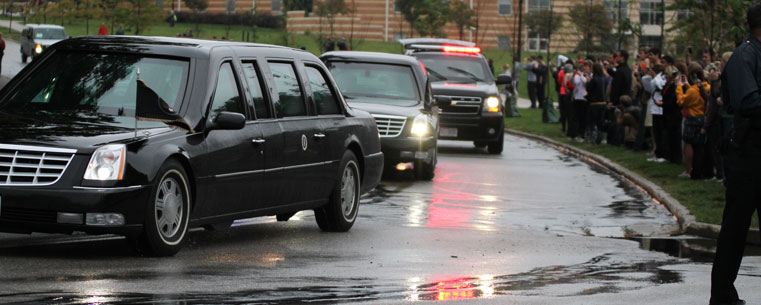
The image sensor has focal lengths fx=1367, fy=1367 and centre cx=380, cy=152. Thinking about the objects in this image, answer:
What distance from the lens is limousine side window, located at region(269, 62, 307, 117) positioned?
1128cm

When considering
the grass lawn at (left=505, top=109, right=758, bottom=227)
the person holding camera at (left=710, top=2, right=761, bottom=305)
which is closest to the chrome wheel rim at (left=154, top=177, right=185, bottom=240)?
the person holding camera at (left=710, top=2, right=761, bottom=305)

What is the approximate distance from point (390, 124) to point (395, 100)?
41.0 inches

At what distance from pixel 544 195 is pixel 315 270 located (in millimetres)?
8738

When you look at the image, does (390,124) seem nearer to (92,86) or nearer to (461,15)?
(92,86)

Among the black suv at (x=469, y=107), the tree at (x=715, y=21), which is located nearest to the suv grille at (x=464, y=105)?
the black suv at (x=469, y=107)

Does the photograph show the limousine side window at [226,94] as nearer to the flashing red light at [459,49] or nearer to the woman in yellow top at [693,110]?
the woman in yellow top at [693,110]

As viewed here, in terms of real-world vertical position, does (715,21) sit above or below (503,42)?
above

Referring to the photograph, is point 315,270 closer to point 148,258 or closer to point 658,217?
point 148,258

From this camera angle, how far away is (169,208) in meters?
9.38

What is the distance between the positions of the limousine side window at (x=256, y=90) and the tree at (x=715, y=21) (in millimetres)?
11516

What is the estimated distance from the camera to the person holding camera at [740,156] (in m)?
7.55

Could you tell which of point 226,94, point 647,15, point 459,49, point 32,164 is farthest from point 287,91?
point 647,15

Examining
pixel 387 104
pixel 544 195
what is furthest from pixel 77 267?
pixel 387 104

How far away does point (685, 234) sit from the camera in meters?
13.5
